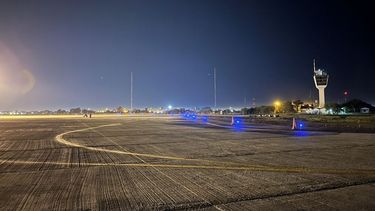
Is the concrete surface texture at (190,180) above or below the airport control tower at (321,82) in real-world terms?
below

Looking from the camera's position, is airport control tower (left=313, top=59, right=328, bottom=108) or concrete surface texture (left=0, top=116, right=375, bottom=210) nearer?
concrete surface texture (left=0, top=116, right=375, bottom=210)

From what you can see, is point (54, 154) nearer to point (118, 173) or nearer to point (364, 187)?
point (118, 173)

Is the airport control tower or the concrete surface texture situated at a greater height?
the airport control tower

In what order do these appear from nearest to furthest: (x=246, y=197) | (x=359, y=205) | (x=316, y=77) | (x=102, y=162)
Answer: (x=359, y=205), (x=246, y=197), (x=102, y=162), (x=316, y=77)

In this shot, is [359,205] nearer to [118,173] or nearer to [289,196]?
[289,196]

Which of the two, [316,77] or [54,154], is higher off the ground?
[316,77]

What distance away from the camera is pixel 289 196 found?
7.43 meters

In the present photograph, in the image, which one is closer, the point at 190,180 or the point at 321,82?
the point at 190,180

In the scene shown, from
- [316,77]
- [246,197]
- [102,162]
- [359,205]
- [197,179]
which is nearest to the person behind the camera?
[359,205]

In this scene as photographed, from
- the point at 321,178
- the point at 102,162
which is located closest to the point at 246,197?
the point at 321,178

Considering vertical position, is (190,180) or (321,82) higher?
(321,82)

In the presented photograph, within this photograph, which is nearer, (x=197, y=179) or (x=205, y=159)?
(x=197, y=179)

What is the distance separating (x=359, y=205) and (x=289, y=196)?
1346 millimetres

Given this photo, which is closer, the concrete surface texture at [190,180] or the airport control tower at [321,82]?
the concrete surface texture at [190,180]
